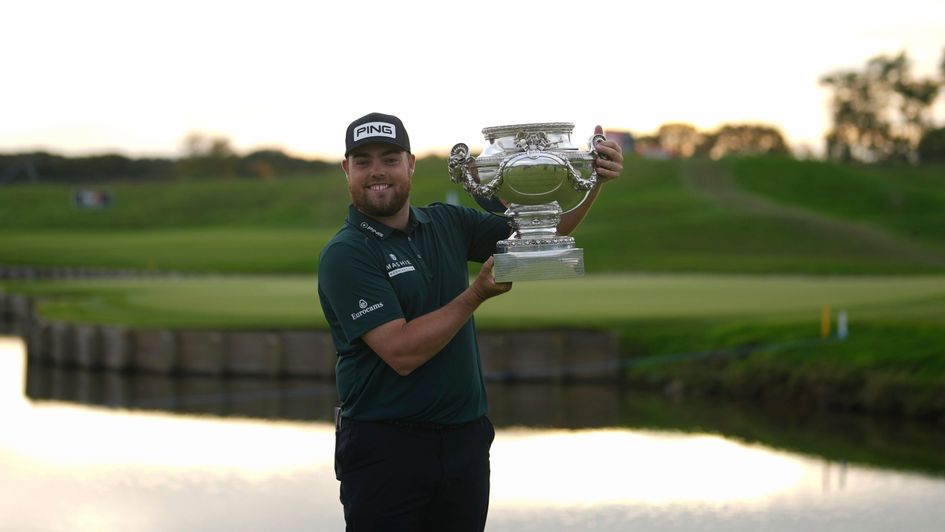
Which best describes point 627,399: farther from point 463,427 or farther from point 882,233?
point 882,233

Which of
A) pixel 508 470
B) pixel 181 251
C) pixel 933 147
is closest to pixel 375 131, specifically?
pixel 508 470

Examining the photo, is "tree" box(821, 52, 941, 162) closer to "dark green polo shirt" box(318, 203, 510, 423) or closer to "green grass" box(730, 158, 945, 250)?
"green grass" box(730, 158, 945, 250)

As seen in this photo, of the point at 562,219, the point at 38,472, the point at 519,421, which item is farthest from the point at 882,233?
the point at 562,219

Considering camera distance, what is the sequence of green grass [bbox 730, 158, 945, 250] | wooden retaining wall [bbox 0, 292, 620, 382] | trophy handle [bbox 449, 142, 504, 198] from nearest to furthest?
trophy handle [bbox 449, 142, 504, 198] → wooden retaining wall [bbox 0, 292, 620, 382] → green grass [bbox 730, 158, 945, 250]

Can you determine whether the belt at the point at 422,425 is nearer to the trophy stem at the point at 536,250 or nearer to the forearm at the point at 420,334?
the forearm at the point at 420,334

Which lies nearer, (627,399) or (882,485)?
(882,485)

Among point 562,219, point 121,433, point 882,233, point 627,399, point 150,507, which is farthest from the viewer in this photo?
point 882,233

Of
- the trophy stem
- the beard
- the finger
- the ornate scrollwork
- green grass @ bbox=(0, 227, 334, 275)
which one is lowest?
green grass @ bbox=(0, 227, 334, 275)

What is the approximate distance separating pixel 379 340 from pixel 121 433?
1243cm

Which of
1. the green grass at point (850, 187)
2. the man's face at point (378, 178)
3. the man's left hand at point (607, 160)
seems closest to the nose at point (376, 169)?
the man's face at point (378, 178)

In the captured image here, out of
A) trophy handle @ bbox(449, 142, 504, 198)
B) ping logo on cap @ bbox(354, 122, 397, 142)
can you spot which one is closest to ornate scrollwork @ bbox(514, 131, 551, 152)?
trophy handle @ bbox(449, 142, 504, 198)

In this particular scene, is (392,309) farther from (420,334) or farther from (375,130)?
(375,130)

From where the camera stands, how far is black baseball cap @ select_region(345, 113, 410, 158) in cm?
549

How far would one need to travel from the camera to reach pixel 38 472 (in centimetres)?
1437
